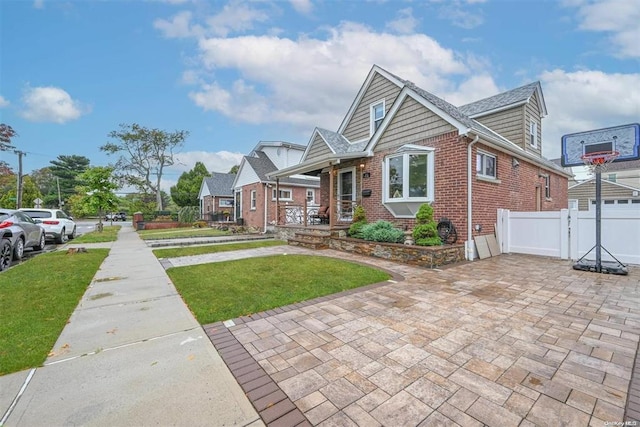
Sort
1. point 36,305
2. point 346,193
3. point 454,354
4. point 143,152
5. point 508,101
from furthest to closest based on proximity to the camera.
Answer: point 143,152, point 508,101, point 346,193, point 36,305, point 454,354

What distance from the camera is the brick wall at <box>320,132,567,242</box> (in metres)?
7.96

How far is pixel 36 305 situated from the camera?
4.07 m

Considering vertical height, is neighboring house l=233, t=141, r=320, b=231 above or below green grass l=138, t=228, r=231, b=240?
above

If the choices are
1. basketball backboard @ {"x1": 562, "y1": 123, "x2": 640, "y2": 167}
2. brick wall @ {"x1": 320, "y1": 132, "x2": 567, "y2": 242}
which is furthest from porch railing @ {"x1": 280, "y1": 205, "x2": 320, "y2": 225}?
basketball backboard @ {"x1": 562, "y1": 123, "x2": 640, "y2": 167}

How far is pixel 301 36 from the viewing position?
11.8 m

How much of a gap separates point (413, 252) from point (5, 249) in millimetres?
11022

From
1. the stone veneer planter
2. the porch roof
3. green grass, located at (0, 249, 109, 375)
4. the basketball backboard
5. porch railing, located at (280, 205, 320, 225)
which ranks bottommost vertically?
green grass, located at (0, 249, 109, 375)

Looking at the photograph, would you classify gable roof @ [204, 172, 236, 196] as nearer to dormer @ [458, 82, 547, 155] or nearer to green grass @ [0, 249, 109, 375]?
green grass @ [0, 249, 109, 375]

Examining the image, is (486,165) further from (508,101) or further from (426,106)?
(508,101)

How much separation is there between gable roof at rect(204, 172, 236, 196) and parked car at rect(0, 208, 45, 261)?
59.9ft

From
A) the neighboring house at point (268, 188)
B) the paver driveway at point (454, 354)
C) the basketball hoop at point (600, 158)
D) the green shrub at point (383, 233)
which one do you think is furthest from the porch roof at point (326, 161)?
the paver driveway at point (454, 354)

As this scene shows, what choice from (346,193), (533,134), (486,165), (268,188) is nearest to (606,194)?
(533,134)

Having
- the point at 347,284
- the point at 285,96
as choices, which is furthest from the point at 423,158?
the point at 285,96

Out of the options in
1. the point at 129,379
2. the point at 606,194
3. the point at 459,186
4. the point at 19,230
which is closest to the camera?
the point at 129,379
